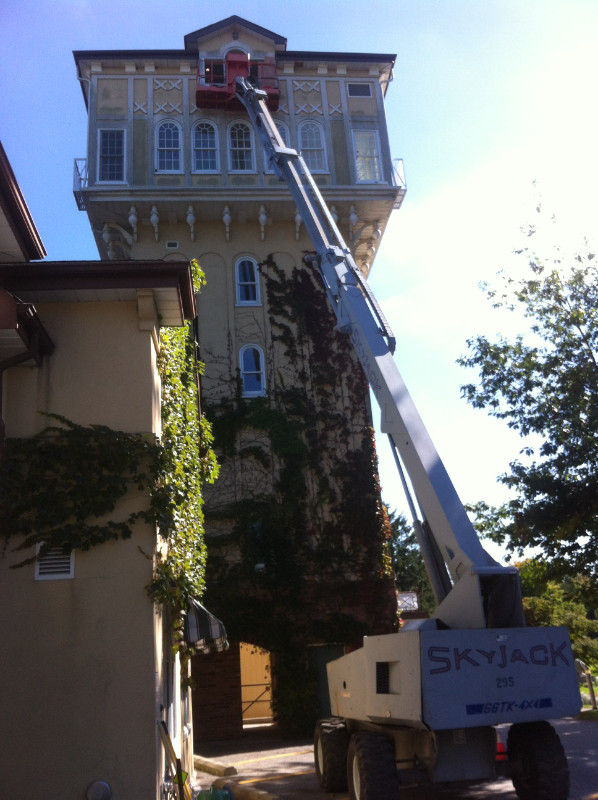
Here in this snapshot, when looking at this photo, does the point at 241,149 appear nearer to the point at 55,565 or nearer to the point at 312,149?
the point at 312,149

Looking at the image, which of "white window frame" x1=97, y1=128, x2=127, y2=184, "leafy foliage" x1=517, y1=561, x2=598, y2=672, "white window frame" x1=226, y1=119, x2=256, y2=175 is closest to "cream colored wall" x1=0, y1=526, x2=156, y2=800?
"leafy foliage" x1=517, y1=561, x2=598, y2=672

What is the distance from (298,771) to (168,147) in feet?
65.3

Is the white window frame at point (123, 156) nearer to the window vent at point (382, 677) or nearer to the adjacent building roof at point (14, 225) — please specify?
the adjacent building roof at point (14, 225)

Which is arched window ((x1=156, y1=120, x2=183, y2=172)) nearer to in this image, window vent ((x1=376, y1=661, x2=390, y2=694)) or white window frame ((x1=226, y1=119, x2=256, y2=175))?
white window frame ((x1=226, y1=119, x2=256, y2=175))

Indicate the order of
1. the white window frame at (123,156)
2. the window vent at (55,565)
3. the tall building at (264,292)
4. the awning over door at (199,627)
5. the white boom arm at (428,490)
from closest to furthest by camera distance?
1. the white boom arm at (428,490)
2. the window vent at (55,565)
3. the awning over door at (199,627)
4. the tall building at (264,292)
5. the white window frame at (123,156)

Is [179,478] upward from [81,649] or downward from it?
upward

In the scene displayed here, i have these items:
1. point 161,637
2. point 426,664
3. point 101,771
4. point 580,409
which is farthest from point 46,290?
point 580,409

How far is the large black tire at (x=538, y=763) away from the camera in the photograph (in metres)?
Answer: 8.61

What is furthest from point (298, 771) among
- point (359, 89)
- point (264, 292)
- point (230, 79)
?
point (359, 89)

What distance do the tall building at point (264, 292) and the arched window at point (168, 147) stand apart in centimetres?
5

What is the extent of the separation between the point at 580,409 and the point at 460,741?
1239 centimetres

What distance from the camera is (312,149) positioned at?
26219mm

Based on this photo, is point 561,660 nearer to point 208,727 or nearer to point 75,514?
point 75,514

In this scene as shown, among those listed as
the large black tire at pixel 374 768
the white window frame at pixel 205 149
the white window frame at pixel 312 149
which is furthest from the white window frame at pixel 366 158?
the large black tire at pixel 374 768
